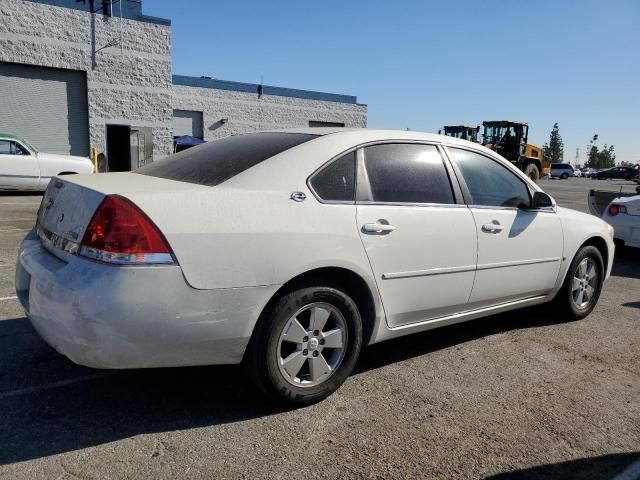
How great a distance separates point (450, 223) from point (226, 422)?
1882mm

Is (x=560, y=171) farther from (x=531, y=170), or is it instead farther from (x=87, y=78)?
(x=87, y=78)

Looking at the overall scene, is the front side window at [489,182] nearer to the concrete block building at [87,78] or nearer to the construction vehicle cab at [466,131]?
the concrete block building at [87,78]

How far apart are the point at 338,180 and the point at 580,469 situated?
1.91m

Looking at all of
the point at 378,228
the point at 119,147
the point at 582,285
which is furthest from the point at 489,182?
the point at 119,147

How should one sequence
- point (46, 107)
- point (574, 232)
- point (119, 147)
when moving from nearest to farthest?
1. point (574, 232)
2. point (46, 107)
3. point (119, 147)

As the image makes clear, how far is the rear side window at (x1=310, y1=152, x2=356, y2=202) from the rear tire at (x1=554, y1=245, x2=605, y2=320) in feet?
8.12

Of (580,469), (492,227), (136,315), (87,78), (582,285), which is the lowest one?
(580,469)

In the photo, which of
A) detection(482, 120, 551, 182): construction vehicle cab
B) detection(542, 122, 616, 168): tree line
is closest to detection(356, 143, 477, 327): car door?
detection(482, 120, 551, 182): construction vehicle cab

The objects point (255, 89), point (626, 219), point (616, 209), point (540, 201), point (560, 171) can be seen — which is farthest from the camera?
point (560, 171)

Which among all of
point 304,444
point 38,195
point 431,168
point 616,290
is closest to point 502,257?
point 431,168

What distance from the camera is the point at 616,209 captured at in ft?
27.6

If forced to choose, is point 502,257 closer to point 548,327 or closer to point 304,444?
point 548,327

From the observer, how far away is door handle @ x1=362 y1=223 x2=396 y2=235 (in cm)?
323

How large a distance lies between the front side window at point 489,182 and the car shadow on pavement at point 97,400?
1.25 m
